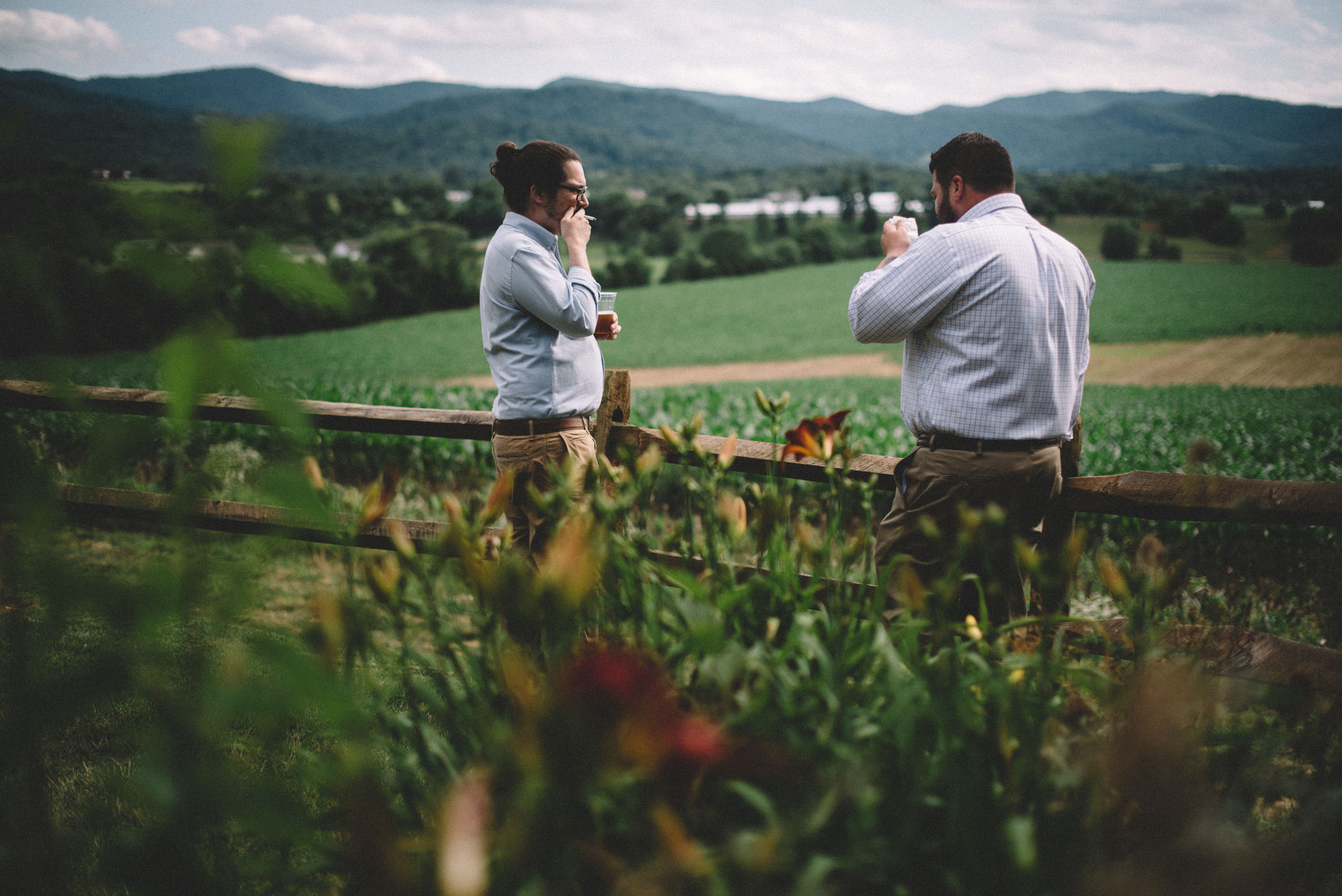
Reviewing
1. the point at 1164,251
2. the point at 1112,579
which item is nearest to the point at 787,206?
the point at 1164,251

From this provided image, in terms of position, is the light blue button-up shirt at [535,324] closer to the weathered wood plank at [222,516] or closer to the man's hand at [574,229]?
the man's hand at [574,229]

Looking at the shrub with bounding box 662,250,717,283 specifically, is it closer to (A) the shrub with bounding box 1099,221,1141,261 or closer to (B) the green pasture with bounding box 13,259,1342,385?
(B) the green pasture with bounding box 13,259,1342,385

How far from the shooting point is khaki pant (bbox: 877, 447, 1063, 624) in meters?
2.47

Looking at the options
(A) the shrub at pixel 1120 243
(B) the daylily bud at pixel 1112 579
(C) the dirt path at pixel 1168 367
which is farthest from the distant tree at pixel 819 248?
(B) the daylily bud at pixel 1112 579

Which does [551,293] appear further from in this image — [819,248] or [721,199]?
[721,199]

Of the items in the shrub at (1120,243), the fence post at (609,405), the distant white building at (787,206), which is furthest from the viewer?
the distant white building at (787,206)

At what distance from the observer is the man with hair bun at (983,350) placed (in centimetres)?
240

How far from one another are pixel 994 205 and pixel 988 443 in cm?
81

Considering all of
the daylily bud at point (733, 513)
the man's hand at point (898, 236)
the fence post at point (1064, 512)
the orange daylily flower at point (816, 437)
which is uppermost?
the man's hand at point (898, 236)

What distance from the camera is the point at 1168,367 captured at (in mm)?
28859

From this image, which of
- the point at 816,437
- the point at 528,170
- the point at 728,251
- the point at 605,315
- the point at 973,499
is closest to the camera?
the point at 816,437

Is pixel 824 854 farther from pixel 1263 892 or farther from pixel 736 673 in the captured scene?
pixel 1263 892

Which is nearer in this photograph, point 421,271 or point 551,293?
point 551,293

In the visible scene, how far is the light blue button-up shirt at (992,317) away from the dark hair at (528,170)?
1232mm
